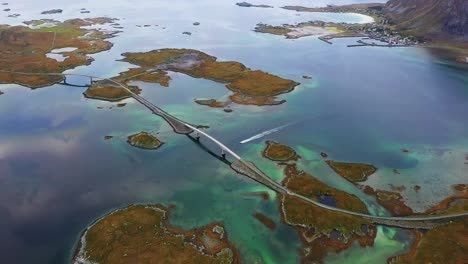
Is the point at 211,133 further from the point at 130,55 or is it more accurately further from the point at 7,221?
the point at 130,55

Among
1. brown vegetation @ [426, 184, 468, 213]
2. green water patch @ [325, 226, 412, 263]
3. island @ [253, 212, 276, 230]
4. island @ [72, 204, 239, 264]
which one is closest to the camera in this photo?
green water patch @ [325, 226, 412, 263]

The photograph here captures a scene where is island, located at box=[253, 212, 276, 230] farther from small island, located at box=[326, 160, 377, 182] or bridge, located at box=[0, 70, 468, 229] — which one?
small island, located at box=[326, 160, 377, 182]

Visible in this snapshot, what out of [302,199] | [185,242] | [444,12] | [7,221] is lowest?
[7,221]

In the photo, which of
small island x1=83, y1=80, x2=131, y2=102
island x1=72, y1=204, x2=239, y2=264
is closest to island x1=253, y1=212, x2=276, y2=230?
island x1=72, y1=204, x2=239, y2=264

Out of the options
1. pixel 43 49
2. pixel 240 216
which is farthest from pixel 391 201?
pixel 43 49

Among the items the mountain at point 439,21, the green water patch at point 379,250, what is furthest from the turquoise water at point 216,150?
the mountain at point 439,21

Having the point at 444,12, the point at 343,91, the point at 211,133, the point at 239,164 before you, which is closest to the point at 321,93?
the point at 343,91
